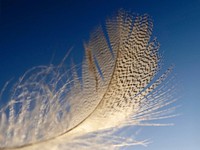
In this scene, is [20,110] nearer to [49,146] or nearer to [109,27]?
[49,146]

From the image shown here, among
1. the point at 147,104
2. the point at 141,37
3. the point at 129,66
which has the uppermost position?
the point at 141,37

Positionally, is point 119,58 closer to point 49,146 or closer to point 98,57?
point 98,57

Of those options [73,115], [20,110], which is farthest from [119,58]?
[20,110]

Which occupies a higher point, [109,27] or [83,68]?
[109,27]

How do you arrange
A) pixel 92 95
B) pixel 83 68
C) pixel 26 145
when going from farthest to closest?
1. pixel 83 68
2. pixel 92 95
3. pixel 26 145

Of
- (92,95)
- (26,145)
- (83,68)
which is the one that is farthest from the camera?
(83,68)

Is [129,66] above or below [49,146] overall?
above

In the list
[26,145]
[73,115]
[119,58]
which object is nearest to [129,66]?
[119,58]

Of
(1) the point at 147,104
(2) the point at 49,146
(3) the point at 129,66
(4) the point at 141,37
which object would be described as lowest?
(2) the point at 49,146

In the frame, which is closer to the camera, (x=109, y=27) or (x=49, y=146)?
(x=49, y=146)

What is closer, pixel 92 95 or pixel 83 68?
pixel 92 95
